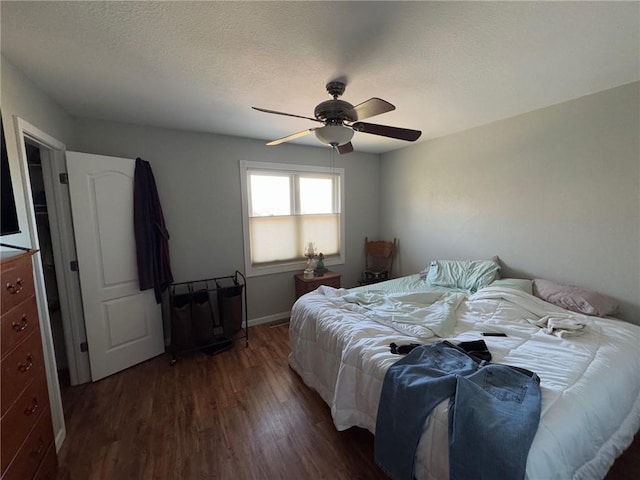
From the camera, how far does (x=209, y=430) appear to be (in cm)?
191

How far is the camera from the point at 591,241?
7.80 ft

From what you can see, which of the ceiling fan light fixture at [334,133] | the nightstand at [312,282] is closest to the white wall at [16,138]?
the ceiling fan light fixture at [334,133]

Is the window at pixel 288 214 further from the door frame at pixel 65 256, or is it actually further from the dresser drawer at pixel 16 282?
the dresser drawer at pixel 16 282

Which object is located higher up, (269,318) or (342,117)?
(342,117)

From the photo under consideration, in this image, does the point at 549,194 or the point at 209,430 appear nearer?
the point at 209,430

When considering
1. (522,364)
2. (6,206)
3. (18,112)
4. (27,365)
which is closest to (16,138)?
(18,112)

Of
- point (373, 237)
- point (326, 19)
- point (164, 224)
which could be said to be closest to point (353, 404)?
point (326, 19)

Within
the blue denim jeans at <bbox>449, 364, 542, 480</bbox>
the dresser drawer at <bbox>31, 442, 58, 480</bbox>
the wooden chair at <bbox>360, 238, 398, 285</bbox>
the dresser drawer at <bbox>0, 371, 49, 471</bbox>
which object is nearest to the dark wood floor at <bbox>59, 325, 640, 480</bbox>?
the dresser drawer at <bbox>31, 442, 58, 480</bbox>

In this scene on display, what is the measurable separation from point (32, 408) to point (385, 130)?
8.50 feet

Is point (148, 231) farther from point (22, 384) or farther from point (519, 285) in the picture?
point (519, 285)

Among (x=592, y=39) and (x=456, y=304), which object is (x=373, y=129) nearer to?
(x=592, y=39)

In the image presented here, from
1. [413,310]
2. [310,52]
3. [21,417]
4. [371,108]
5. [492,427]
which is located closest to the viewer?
[492,427]

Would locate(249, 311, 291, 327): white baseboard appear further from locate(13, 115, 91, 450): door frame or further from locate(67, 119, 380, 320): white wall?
locate(13, 115, 91, 450): door frame

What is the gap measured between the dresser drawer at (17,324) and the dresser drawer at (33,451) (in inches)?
17.9
